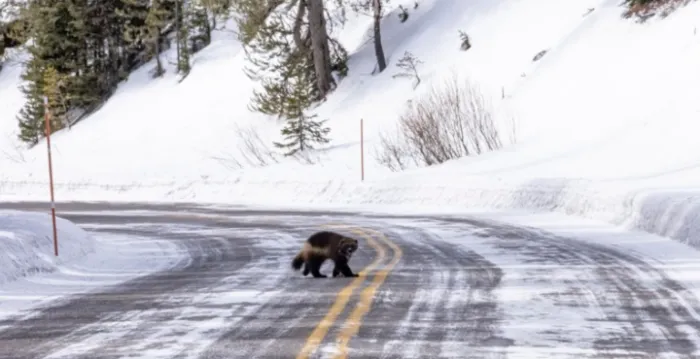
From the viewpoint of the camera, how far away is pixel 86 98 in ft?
199

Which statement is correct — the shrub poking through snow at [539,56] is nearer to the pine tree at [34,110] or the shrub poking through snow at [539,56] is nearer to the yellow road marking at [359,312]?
the yellow road marking at [359,312]

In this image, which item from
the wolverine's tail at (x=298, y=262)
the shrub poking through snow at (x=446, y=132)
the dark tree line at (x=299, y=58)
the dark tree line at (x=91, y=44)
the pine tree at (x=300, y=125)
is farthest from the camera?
the dark tree line at (x=91, y=44)

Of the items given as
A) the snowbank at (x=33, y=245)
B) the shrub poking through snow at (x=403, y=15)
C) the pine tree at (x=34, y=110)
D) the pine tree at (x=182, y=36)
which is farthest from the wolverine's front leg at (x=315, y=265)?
the pine tree at (x=34, y=110)

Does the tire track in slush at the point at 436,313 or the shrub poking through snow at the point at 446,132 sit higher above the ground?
the shrub poking through snow at the point at 446,132

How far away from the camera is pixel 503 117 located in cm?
3566

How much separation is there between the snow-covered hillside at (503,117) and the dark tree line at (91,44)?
7.33ft

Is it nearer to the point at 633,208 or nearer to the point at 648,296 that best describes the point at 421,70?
the point at 633,208

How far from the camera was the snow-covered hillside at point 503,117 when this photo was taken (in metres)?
22.7

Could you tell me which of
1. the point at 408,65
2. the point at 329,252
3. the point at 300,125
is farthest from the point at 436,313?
the point at 408,65

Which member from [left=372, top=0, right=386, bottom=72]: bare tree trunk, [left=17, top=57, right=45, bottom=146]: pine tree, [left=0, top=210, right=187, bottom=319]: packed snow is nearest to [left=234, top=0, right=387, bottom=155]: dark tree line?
[left=372, top=0, right=386, bottom=72]: bare tree trunk

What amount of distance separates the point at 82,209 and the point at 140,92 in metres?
33.7

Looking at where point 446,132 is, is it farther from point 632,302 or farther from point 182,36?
point 182,36

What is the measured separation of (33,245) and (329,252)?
15.9ft

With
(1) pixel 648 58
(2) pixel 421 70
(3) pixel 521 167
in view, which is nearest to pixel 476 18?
(2) pixel 421 70
